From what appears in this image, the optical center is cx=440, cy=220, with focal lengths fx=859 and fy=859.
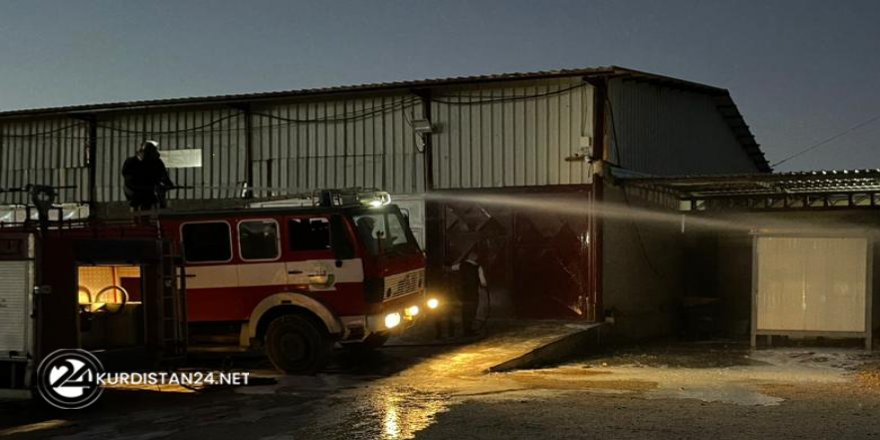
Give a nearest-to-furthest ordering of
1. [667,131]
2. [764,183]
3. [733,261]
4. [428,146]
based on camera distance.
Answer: [764,183]
[428,146]
[667,131]
[733,261]

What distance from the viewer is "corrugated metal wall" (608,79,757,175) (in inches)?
693

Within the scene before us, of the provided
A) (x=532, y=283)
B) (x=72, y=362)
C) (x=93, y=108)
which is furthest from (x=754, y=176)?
(x=93, y=108)

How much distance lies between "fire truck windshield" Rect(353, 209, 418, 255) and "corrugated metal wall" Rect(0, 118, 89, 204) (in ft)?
36.3

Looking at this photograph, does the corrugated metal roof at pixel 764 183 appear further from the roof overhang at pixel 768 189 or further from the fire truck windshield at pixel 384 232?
the fire truck windshield at pixel 384 232

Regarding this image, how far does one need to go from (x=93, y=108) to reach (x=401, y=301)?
435 inches

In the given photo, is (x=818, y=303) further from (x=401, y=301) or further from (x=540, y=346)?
(x=401, y=301)

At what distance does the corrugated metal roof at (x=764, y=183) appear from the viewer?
609 inches

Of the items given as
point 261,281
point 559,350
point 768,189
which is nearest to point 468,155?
point 559,350

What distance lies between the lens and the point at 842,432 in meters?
8.16

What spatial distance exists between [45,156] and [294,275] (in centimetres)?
1206

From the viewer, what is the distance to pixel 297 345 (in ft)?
40.0

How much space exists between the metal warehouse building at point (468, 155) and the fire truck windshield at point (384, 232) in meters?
4.17

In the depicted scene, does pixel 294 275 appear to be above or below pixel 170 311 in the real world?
above

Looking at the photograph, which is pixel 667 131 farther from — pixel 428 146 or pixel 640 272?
pixel 428 146
